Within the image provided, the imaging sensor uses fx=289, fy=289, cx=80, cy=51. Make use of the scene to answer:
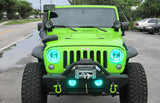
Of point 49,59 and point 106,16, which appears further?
point 106,16

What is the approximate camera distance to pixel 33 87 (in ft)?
13.2

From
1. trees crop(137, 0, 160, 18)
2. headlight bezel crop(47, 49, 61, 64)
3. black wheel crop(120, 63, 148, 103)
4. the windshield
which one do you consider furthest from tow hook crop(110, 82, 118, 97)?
trees crop(137, 0, 160, 18)

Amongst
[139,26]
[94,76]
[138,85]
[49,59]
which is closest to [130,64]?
[138,85]

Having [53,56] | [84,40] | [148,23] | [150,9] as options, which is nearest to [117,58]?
[84,40]

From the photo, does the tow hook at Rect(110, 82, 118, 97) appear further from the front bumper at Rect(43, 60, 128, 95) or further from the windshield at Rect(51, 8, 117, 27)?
the windshield at Rect(51, 8, 117, 27)

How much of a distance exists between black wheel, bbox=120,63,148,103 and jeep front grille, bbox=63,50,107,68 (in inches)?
17.7

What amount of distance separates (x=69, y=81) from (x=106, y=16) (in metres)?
2.27

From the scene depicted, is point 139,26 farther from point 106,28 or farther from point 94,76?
point 94,76

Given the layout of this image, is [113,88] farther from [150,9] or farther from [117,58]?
[150,9]

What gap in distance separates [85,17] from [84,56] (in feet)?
5.99

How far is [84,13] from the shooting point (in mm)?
5793

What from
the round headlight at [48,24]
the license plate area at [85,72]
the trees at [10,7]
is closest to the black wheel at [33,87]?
the license plate area at [85,72]

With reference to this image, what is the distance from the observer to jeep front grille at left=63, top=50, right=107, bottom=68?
13.2ft

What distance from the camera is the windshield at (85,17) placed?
5.63 meters
